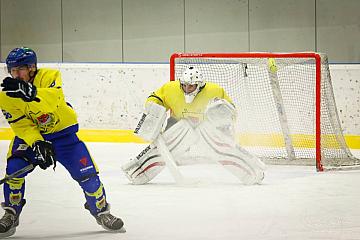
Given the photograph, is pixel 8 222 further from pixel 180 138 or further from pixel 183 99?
pixel 183 99

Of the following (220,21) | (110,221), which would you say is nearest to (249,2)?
(220,21)

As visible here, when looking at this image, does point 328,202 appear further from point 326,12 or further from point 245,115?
point 326,12

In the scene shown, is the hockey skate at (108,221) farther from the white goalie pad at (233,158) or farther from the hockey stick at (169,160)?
the white goalie pad at (233,158)

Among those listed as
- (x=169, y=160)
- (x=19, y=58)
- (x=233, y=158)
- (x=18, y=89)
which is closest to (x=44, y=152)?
(x=18, y=89)

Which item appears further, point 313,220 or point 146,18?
point 146,18

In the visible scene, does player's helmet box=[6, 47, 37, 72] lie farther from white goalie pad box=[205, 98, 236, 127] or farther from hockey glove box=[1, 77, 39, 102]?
white goalie pad box=[205, 98, 236, 127]

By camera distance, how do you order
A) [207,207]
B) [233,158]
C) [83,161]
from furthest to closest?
1. [233,158]
2. [207,207]
3. [83,161]

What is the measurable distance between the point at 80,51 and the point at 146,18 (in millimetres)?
1017

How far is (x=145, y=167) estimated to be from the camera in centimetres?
734

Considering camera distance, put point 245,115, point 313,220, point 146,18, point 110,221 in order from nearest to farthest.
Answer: point 110,221
point 313,220
point 245,115
point 146,18

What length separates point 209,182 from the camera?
24.3 ft

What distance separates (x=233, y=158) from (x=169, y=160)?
1.63 ft

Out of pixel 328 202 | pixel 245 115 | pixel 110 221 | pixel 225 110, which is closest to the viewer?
→ pixel 110 221

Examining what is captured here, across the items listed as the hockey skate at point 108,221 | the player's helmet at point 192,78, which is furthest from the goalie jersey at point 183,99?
the hockey skate at point 108,221
